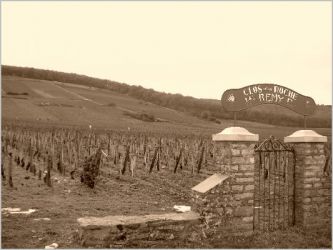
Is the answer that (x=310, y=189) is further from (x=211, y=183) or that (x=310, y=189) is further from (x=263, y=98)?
(x=211, y=183)

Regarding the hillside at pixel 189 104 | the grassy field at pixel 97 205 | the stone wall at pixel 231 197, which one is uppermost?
the hillside at pixel 189 104

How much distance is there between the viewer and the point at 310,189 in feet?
26.9

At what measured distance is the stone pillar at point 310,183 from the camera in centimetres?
813

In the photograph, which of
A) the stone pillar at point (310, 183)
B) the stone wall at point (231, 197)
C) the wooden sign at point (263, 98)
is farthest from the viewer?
the stone pillar at point (310, 183)

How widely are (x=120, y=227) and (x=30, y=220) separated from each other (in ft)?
9.03

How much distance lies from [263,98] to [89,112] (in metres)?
35.4

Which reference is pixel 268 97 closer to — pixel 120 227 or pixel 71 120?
pixel 120 227

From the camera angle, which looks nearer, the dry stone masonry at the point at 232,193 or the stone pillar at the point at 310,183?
the dry stone masonry at the point at 232,193

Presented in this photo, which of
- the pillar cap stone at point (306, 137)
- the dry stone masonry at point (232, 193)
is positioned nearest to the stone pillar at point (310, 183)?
the pillar cap stone at point (306, 137)

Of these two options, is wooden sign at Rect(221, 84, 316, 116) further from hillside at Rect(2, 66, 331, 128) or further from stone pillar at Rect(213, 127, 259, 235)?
hillside at Rect(2, 66, 331, 128)

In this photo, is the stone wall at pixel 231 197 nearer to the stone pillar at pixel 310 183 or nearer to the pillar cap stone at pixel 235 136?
the pillar cap stone at pixel 235 136

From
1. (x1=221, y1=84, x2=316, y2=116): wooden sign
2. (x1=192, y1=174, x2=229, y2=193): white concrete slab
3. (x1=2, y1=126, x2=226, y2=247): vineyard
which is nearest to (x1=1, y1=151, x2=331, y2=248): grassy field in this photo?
(x1=2, y1=126, x2=226, y2=247): vineyard

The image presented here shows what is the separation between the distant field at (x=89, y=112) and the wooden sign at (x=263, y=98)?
24.3 m

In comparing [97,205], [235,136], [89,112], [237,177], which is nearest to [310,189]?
[237,177]
